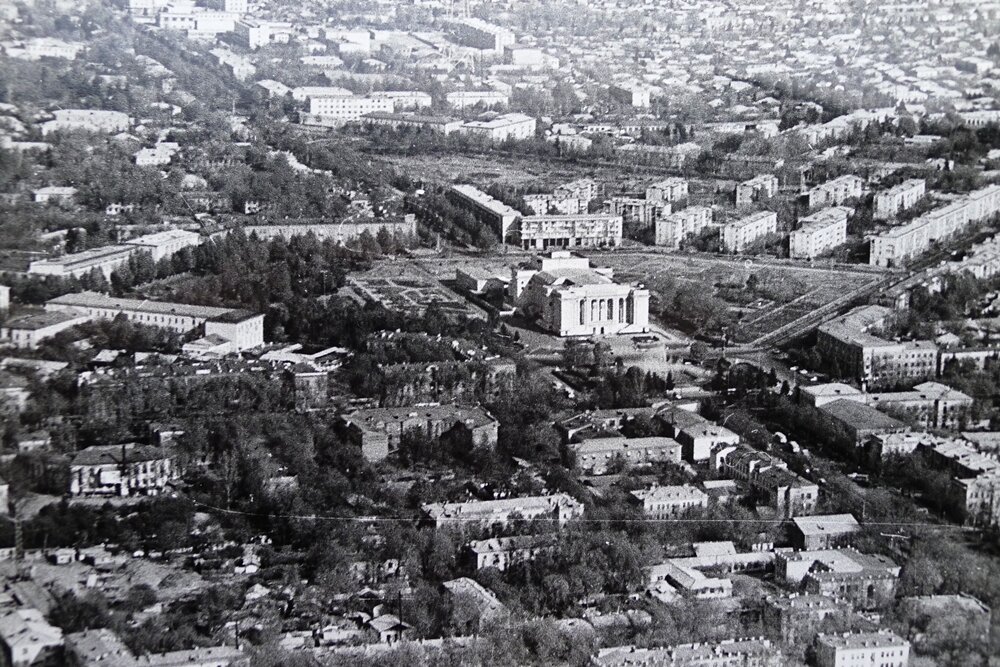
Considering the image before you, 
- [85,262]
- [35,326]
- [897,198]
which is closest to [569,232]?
[897,198]

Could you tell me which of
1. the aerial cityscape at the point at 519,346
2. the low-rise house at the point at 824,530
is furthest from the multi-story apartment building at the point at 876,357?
the low-rise house at the point at 824,530

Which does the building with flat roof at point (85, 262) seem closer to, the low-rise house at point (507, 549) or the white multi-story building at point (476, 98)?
the low-rise house at point (507, 549)

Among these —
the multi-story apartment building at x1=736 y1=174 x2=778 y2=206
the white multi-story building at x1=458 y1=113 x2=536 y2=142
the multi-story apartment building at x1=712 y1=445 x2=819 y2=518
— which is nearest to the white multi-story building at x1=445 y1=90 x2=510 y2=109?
the white multi-story building at x1=458 y1=113 x2=536 y2=142

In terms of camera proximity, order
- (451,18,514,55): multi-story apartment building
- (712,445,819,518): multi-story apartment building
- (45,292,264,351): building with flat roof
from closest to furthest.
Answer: (712,445,819,518): multi-story apartment building → (45,292,264,351): building with flat roof → (451,18,514,55): multi-story apartment building

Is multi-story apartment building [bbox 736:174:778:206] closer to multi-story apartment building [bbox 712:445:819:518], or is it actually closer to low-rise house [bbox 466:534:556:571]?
multi-story apartment building [bbox 712:445:819:518]

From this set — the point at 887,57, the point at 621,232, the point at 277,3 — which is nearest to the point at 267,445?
the point at 621,232

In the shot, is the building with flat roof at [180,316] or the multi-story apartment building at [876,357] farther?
the building with flat roof at [180,316]


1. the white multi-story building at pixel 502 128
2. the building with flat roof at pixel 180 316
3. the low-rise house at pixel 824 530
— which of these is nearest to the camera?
the low-rise house at pixel 824 530
